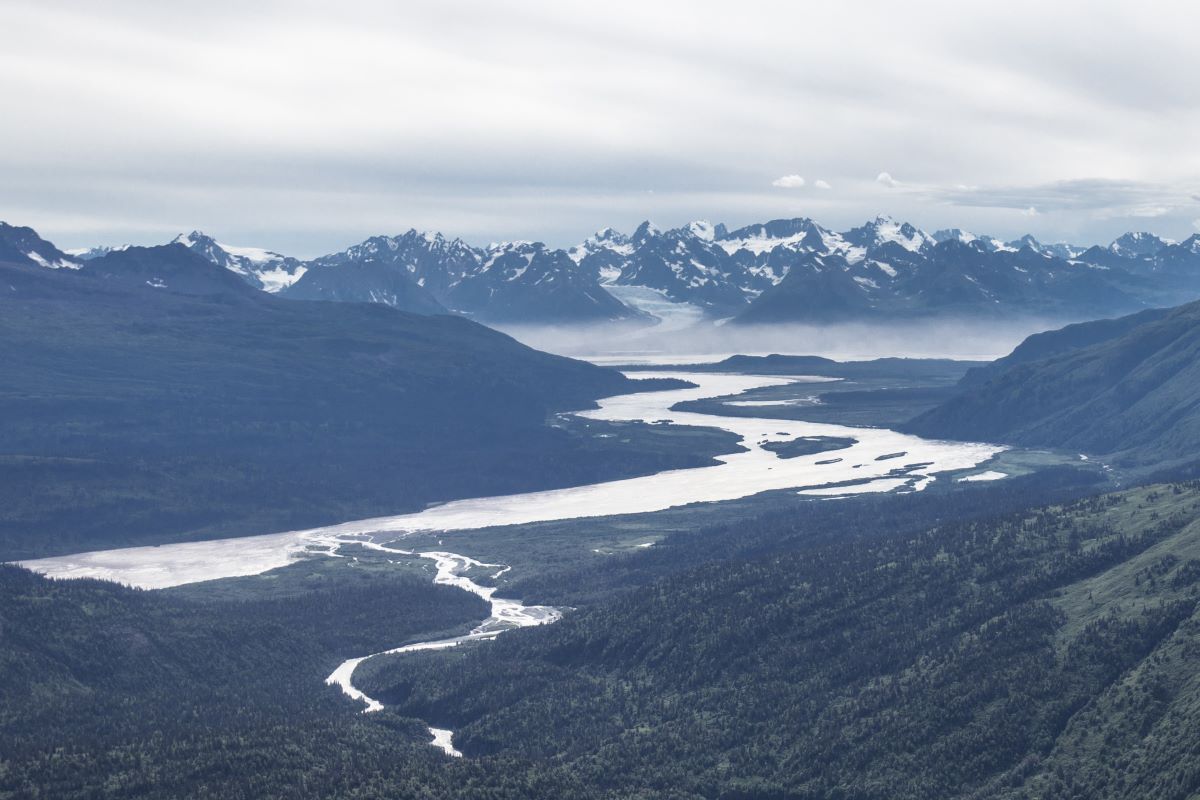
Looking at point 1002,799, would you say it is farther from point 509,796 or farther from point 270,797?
point 270,797

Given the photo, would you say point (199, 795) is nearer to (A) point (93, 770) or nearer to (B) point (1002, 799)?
(A) point (93, 770)

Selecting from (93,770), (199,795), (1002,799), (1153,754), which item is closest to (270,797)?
(199,795)

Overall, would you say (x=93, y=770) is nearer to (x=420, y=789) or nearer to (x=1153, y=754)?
(x=420, y=789)

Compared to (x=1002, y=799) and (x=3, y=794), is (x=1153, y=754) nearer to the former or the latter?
(x=1002, y=799)

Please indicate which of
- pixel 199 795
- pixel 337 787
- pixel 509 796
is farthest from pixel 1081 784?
pixel 199 795

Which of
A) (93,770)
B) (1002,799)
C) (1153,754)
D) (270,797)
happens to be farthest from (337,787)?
(1153,754)

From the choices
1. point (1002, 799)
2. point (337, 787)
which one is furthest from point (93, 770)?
point (1002, 799)

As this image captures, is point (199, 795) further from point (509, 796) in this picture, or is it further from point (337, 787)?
point (509, 796)
